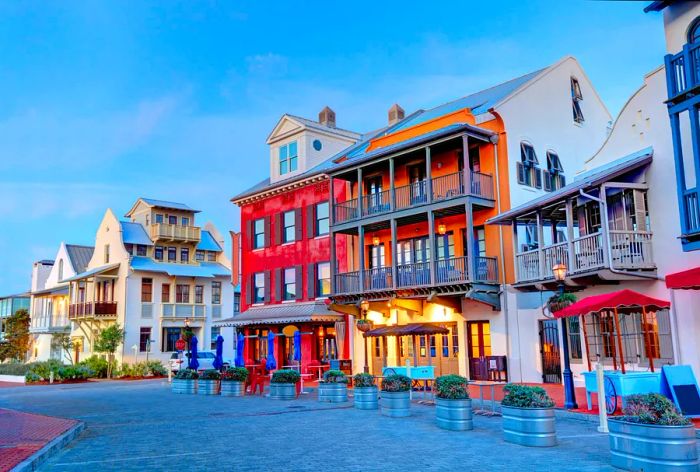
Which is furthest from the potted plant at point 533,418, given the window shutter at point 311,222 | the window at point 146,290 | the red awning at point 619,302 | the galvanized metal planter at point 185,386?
the window at point 146,290

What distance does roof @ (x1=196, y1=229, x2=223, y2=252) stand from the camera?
52.1 meters

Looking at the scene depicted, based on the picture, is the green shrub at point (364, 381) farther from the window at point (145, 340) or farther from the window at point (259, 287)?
the window at point (145, 340)

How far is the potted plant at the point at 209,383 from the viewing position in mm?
25406

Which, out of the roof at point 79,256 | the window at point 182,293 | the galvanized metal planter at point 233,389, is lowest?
the galvanized metal planter at point 233,389

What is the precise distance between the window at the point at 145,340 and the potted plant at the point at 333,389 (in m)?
27.9

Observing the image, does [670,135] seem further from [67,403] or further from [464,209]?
[67,403]

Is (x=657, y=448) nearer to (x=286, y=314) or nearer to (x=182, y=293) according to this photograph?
(x=286, y=314)

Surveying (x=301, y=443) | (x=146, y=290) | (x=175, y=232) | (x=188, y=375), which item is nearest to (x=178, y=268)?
(x=175, y=232)

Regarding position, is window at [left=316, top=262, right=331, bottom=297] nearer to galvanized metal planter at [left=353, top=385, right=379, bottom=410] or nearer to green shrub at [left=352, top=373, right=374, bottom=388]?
green shrub at [left=352, top=373, right=374, bottom=388]

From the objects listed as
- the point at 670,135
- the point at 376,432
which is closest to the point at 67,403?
the point at 376,432

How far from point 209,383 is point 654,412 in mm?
19413

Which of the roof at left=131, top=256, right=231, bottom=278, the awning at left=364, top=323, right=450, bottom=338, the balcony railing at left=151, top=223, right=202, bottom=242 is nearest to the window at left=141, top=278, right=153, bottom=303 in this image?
the roof at left=131, top=256, right=231, bottom=278

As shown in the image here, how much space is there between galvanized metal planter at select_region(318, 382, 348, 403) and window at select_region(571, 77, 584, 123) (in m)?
17.0

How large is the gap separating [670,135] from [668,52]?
2.18m
